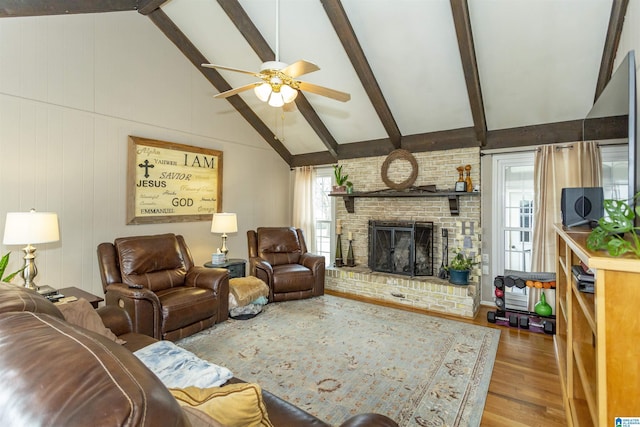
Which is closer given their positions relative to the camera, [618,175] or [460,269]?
[618,175]

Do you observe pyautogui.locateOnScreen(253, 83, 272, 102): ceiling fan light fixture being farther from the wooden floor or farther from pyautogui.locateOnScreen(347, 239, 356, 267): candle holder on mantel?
pyautogui.locateOnScreen(347, 239, 356, 267): candle holder on mantel

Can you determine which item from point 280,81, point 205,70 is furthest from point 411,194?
point 205,70

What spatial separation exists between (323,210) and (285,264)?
5.30 ft

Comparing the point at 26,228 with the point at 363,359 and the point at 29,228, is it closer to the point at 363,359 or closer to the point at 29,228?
the point at 29,228

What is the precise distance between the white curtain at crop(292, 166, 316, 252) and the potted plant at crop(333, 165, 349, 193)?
621 millimetres

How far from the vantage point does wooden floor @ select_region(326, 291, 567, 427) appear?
2.02 m

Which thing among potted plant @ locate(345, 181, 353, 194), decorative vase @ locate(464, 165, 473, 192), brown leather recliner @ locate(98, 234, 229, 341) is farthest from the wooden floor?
potted plant @ locate(345, 181, 353, 194)

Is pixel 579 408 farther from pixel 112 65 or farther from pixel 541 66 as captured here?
pixel 112 65

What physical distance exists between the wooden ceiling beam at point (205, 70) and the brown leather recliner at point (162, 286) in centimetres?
245

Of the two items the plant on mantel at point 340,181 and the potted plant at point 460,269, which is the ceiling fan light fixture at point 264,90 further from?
the potted plant at point 460,269

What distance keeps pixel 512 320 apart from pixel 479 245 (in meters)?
1.10

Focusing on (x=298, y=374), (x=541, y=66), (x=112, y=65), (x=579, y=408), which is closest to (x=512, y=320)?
(x=579, y=408)

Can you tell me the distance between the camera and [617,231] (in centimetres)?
115

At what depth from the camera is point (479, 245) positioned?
167 inches
